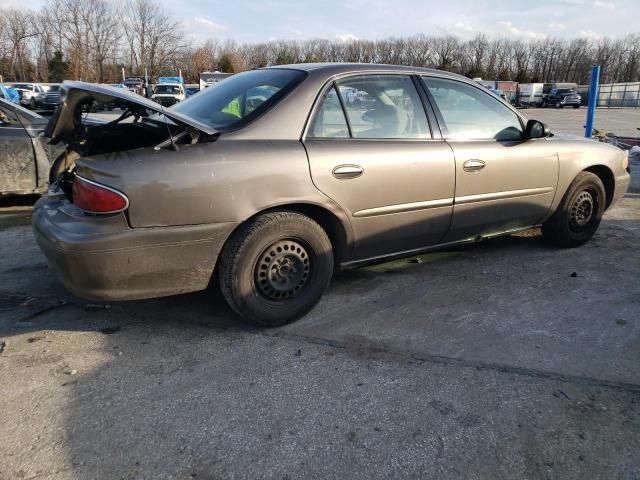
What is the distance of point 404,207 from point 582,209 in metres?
2.29

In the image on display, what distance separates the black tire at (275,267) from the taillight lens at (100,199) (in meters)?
0.65

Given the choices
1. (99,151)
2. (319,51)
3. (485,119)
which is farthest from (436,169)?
(319,51)

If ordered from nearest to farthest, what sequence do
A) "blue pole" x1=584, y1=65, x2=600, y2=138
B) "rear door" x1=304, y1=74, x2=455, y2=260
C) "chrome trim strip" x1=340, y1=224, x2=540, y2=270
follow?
"rear door" x1=304, y1=74, x2=455, y2=260 < "chrome trim strip" x1=340, y1=224, x2=540, y2=270 < "blue pole" x1=584, y1=65, x2=600, y2=138

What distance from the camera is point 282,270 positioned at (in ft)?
10.5

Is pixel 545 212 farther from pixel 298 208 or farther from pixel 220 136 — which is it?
pixel 220 136

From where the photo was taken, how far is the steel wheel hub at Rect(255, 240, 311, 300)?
3135mm

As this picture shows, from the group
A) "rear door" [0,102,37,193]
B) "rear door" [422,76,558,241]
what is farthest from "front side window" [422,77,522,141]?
"rear door" [0,102,37,193]

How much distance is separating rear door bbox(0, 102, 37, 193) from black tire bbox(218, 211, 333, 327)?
162 inches

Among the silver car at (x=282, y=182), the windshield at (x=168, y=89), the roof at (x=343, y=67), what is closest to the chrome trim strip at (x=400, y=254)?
the silver car at (x=282, y=182)

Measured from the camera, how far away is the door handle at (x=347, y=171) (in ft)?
10.5

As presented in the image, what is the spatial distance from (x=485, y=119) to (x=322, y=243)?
70.7 inches

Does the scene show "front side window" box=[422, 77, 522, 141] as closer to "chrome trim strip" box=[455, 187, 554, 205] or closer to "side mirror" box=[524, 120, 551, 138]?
"side mirror" box=[524, 120, 551, 138]

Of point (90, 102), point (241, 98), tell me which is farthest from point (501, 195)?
point (90, 102)

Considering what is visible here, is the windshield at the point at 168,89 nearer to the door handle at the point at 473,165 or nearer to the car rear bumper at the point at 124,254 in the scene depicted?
the door handle at the point at 473,165
